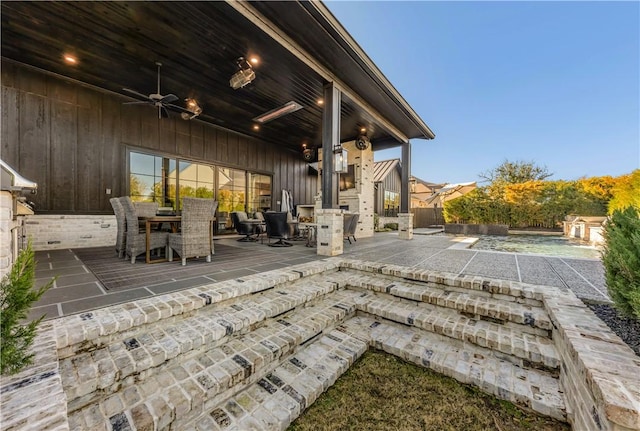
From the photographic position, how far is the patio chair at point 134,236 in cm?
331

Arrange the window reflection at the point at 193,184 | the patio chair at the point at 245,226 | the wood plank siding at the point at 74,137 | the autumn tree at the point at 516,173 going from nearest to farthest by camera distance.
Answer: the wood plank siding at the point at 74,137 → the window reflection at the point at 193,184 → the patio chair at the point at 245,226 → the autumn tree at the point at 516,173

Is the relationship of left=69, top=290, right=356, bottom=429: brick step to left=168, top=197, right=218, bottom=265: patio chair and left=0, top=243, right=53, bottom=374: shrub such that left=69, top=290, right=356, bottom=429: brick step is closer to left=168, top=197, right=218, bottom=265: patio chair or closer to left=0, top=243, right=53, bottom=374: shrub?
left=0, top=243, right=53, bottom=374: shrub

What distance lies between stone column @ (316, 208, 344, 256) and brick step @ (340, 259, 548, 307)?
93cm

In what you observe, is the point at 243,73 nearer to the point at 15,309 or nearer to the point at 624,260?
the point at 15,309

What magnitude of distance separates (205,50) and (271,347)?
4.41 metres

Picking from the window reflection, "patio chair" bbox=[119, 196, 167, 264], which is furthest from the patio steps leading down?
the window reflection

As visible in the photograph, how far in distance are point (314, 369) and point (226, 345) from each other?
687 mm

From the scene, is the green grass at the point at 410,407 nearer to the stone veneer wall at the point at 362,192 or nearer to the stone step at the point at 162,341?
the stone step at the point at 162,341

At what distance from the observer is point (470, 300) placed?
2301mm

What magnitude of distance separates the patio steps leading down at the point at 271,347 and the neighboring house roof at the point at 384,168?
11230 millimetres

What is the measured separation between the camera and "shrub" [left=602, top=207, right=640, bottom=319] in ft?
4.75

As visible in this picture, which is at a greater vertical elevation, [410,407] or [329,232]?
[329,232]

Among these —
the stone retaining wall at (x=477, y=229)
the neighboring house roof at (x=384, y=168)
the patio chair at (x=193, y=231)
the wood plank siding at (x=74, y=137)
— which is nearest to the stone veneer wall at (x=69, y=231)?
the wood plank siding at (x=74, y=137)

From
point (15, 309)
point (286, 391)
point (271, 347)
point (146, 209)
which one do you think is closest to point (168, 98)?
point (146, 209)
